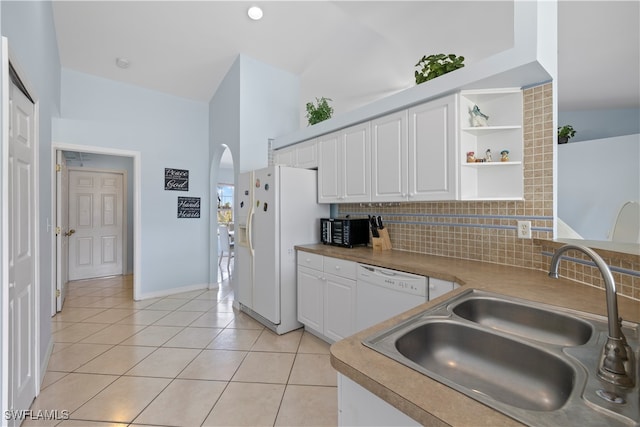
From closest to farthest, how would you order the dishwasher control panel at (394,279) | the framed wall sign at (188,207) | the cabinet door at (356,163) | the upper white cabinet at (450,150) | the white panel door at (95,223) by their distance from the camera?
the dishwasher control panel at (394,279) < the upper white cabinet at (450,150) < the cabinet door at (356,163) < the framed wall sign at (188,207) < the white panel door at (95,223)

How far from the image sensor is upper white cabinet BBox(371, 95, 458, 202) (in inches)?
81.3

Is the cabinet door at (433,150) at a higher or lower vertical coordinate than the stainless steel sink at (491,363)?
higher

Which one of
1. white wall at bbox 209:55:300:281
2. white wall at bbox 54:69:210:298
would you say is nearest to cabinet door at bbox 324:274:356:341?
white wall at bbox 209:55:300:281

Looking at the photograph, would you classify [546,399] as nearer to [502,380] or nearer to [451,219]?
[502,380]

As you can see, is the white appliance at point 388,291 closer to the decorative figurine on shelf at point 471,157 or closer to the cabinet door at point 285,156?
the decorative figurine on shelf at point 471,157

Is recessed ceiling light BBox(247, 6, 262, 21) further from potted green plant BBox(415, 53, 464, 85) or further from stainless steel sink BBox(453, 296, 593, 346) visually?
stainless steel sink BBox(453, 296, 593, 346)

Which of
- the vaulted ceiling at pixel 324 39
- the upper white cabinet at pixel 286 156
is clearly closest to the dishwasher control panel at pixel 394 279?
the upper white cabinet at pixel 286 156

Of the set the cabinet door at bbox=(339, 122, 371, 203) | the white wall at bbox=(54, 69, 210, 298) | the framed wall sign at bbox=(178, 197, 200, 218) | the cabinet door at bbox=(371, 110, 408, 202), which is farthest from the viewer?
the framed wall sign at bbox=(178, 197, 200, 218)

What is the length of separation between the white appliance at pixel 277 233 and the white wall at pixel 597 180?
368 cm

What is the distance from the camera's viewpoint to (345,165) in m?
2.84

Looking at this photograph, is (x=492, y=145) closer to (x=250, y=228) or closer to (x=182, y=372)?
(x=250, y=228)

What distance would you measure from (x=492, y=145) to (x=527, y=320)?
1367mm

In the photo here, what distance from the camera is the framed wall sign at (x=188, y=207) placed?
430 centimetres

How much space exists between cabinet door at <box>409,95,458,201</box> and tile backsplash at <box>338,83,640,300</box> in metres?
0.36
